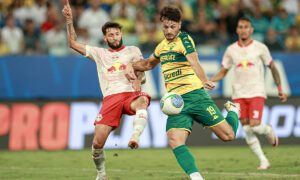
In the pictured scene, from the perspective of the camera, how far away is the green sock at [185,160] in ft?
21.6

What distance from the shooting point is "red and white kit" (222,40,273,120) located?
31.7 feet

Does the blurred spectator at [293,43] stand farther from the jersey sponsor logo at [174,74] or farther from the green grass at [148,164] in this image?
the jersey sponsor logo at [174,74]

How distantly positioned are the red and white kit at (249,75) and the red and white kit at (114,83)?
230cm

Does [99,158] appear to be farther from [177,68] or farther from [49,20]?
[49,20]

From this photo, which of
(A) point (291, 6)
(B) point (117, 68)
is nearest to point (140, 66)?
(B) point (117, 68)

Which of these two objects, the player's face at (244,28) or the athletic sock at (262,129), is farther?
the player's face at (244,28)

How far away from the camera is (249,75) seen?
9727 mm

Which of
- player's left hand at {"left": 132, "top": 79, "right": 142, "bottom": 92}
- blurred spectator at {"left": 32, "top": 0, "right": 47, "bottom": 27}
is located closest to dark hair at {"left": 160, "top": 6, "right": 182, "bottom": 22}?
player's left hand at {"left": 132, "top": 79, "right": 142, "bottom": 92}

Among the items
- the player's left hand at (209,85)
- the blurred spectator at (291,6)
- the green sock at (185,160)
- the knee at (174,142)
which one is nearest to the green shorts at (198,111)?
the knee at (174,142)

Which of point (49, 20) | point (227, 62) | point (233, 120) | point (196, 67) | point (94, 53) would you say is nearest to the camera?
point (196, 67)

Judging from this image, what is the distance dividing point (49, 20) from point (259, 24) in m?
5.61

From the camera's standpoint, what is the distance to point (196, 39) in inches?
544

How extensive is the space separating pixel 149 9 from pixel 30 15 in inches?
127

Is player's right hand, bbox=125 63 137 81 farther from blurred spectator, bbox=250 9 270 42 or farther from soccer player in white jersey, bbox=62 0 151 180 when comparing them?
blurred spectator, bbox=250 9 270 42
